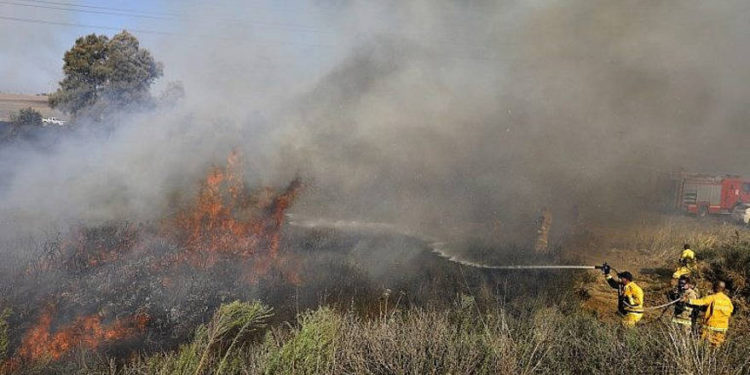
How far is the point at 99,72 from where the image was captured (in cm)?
2739

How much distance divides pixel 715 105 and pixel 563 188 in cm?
944

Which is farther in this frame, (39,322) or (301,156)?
(301,156)

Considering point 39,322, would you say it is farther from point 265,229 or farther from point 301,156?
point 301,156

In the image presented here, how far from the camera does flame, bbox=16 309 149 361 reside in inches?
239

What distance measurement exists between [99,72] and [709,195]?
31.5 m

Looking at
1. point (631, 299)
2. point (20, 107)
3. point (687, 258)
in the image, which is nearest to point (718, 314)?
point (631, 299)

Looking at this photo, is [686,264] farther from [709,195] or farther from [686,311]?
[709,195]

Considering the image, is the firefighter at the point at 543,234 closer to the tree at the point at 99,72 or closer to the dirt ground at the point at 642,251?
the dirt ground at the point at 642,251

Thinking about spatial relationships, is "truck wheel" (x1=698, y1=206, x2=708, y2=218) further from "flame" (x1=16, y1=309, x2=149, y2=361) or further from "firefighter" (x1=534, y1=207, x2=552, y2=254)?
"flame" (x1=16, y1=309, x2=149, y2=361)

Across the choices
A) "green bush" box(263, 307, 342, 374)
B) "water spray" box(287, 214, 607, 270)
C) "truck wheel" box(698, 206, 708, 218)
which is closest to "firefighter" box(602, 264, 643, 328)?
"water spray" box(287, 214, 607, 270)

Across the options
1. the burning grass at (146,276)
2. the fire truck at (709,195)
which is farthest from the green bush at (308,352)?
the fire truck at (709,195)

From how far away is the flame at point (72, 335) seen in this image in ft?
19.9

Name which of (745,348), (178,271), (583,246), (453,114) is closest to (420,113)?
(453,114)

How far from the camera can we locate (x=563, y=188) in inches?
783
